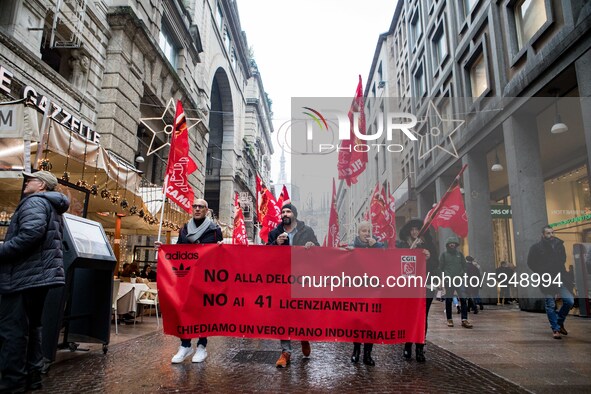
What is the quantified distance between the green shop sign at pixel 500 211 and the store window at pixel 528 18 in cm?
732

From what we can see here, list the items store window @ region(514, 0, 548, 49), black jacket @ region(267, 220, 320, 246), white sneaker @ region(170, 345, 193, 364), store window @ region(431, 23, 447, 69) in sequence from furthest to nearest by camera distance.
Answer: store window @ region(431, 23, 447, 69)
store window @ region(514, 0, 548, 49)
black jacket @ region(267, 220, 320, 246)
white sneaker @ region(170, 345, 193, 364)

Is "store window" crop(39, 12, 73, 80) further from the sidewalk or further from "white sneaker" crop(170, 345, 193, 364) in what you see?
the sidewalk

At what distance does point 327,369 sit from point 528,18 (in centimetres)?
1372

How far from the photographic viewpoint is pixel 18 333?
12.4ft

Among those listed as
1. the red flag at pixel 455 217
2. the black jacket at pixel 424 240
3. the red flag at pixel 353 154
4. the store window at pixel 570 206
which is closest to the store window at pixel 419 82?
the store window at pixel 570 206

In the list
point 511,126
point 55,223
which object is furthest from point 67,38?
point 511,126

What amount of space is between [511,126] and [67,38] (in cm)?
1529

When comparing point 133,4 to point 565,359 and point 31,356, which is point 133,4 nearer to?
point 31,356

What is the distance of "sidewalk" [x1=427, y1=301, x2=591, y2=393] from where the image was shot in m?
4.55

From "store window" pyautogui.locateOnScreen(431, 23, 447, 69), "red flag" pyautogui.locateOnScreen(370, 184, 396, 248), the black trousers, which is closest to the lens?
the black trousers

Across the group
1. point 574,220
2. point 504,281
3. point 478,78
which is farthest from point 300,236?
point 478,78

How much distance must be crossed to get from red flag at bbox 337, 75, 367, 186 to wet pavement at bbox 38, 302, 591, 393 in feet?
25.5

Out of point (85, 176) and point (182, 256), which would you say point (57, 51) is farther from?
point (182, 256)

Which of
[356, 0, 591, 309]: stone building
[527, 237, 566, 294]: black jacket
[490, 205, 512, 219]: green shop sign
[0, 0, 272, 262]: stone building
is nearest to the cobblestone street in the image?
[0, 0, 272, 262]: stone building
